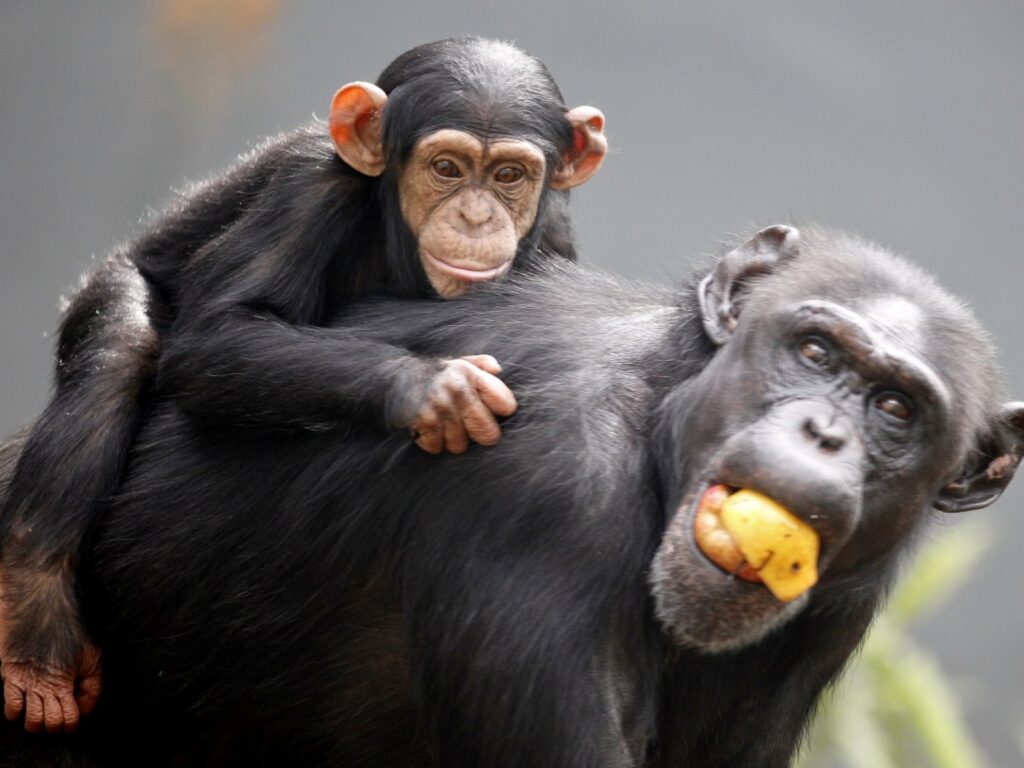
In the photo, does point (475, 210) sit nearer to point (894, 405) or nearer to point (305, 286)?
point (305, 286)

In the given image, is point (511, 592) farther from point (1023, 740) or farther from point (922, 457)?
point (1023, 740)

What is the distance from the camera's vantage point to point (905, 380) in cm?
283

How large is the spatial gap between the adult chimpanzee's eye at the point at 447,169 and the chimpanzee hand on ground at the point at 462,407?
99 centimetres

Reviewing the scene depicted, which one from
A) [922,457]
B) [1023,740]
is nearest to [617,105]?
[1023,740]

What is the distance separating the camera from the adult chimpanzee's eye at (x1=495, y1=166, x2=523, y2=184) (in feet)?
13.1

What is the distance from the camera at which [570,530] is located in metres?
2.96

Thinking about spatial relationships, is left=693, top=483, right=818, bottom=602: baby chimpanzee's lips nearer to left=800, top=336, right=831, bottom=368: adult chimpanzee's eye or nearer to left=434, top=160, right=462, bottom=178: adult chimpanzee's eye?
left=800, top=336, right=831, bottom=368: adult chimpanzee's eye

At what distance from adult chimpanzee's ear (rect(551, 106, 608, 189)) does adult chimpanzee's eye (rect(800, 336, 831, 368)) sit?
1.43 metres

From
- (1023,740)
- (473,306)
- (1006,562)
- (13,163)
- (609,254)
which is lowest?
(1023,740)

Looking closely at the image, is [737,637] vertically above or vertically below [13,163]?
above

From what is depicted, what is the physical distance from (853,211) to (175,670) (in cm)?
530

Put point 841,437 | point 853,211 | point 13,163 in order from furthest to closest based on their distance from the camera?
point 853,211, point 13,163, point 841,437

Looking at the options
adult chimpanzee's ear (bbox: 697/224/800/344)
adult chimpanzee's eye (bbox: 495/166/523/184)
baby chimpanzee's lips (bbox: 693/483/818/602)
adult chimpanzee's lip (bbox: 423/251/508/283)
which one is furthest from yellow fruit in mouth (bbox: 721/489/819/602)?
adult chimpanzee's eye (bbox: 495/166/523/184)

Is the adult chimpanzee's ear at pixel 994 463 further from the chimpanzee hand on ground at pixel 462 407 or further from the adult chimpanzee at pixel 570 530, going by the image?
the chimpanzee hand on ground at pixel 462 407
